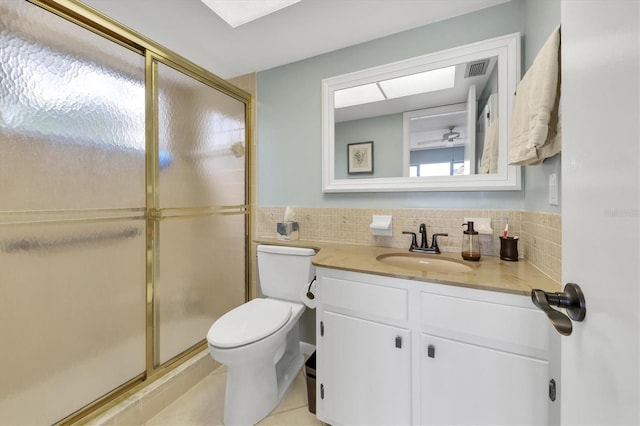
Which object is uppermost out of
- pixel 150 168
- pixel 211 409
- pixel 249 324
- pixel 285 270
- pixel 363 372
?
pixel 150 168

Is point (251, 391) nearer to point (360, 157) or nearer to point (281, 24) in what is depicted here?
point (360, 157)

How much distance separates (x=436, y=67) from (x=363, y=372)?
1694 mm

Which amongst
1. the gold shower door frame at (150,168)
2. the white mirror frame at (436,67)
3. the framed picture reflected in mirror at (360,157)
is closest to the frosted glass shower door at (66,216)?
the gold shower door frame at (150,168)

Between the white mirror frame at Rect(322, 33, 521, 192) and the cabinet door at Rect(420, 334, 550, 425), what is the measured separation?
0.88 meters

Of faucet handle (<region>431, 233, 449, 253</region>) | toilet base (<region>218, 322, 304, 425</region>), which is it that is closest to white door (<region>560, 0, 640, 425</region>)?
faucet handle (<region>431, 233, 449, 253</region>)

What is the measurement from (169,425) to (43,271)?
0.97 m

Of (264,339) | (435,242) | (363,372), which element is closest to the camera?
(363,372)

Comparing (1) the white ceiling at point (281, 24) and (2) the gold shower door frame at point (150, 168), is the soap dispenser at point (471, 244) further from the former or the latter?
(2) the gold shower door frame at point (150, 168)

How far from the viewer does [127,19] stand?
4.97ft

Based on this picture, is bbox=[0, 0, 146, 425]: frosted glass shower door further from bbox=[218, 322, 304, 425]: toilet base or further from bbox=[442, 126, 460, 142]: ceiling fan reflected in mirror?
bbox=[442, 126, 460, 142]: ceiling fan reflected in mirror

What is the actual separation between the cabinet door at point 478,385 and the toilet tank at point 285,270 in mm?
800

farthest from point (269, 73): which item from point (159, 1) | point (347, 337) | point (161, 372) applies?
point (161, 372)

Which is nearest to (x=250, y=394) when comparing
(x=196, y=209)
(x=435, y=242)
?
(x=196, y=209)

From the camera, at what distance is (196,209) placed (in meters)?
1.77
